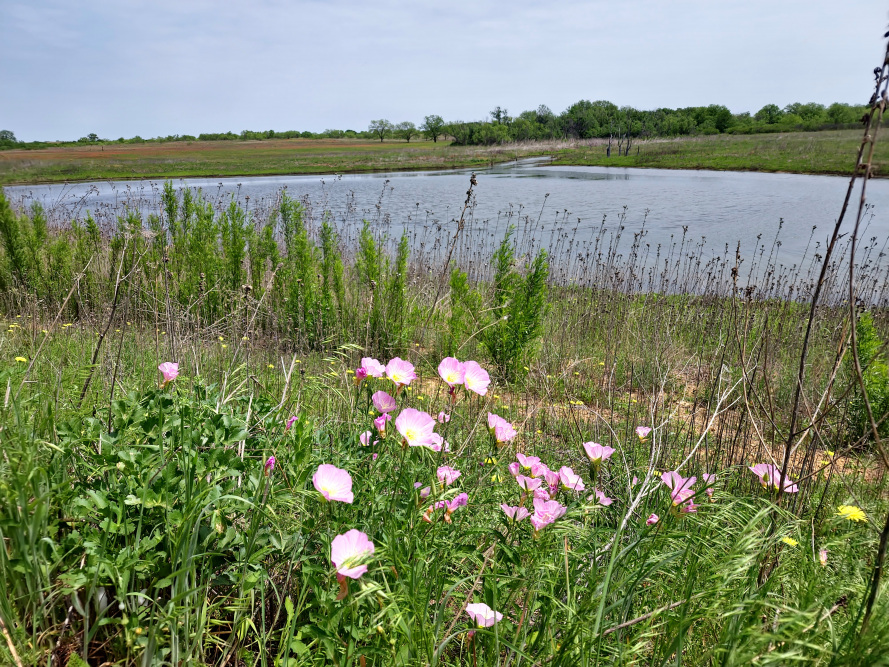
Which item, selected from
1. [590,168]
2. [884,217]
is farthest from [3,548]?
[590,168]

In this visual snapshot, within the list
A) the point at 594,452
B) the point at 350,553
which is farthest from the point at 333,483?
the point at 594,452

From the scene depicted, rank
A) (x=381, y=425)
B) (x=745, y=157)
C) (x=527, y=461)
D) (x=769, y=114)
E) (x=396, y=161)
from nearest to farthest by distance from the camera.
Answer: (x=381, y=425) → (x=527, y=461) → (x=745, y=157) → (x=396, y=161) → (x=769, y=114)

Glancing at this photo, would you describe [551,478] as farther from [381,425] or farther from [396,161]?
[396,161]

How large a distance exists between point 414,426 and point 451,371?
0.66ft

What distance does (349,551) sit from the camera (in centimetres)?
96

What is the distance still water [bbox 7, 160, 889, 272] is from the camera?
1080cm

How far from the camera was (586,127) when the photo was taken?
241 ft

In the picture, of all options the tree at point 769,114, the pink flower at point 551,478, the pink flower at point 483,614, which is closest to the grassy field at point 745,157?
the tree at point 769,114

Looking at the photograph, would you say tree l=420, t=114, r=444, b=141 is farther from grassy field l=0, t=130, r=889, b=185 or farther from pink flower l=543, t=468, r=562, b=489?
pink flower l=543, t=468, r=562, b=489

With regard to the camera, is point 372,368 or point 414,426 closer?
point 414,426

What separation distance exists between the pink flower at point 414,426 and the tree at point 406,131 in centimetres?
8963

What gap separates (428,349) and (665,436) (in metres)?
2.54

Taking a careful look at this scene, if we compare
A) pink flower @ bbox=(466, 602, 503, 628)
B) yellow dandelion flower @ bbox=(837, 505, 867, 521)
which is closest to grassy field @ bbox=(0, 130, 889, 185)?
yellow dandelion flower @ bbox=(837, 505, 867, 521)

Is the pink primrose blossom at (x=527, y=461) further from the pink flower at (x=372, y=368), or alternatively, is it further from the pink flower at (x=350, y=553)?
the pink flower at (x=350, y=553)
